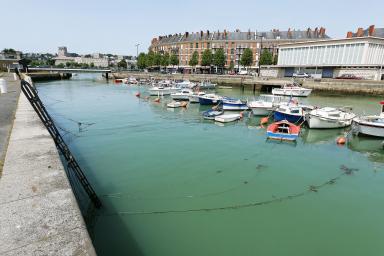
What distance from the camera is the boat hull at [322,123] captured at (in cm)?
2430

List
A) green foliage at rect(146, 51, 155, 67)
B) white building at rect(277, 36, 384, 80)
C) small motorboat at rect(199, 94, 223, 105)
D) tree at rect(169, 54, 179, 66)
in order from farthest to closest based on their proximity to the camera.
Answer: green foliage at rect(146, 51, 155, 67) < tree at rect(169, 54, 179, 66) < white building at rect(277, 36, 384, 80) < small motorboat at rect(199, 94, 223, 105)

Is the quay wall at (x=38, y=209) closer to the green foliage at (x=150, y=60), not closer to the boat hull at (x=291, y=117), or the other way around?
the boat hull at (x=291, y=117)

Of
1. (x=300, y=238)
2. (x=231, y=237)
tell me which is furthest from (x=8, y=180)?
(x=300, y=238)

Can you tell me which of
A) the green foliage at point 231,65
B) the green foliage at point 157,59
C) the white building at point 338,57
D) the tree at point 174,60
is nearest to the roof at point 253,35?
the green foliage at point 231,65

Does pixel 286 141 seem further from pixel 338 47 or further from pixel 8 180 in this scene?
pixel 338 47

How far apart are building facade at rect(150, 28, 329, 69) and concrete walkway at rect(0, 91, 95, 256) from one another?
97.1m

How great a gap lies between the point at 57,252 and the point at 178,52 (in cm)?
→ 12312

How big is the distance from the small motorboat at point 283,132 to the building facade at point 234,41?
3166 inches

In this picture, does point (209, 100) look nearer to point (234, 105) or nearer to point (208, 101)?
point (208, 101)

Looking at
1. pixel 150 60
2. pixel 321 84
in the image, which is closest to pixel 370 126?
pixel 321 84

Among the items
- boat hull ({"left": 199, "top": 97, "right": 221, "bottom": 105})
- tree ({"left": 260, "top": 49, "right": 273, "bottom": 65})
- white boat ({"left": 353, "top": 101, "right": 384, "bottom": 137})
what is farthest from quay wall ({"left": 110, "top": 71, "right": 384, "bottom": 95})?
white boat ({"left": 353, "top": 101, "right": 384, "bottom": 137})

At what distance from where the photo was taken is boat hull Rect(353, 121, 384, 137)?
21.5m

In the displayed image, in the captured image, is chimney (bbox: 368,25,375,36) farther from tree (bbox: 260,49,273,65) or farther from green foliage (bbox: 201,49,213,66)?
green foliage (bbox: 201,49,213,66)

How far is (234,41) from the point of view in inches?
4291
